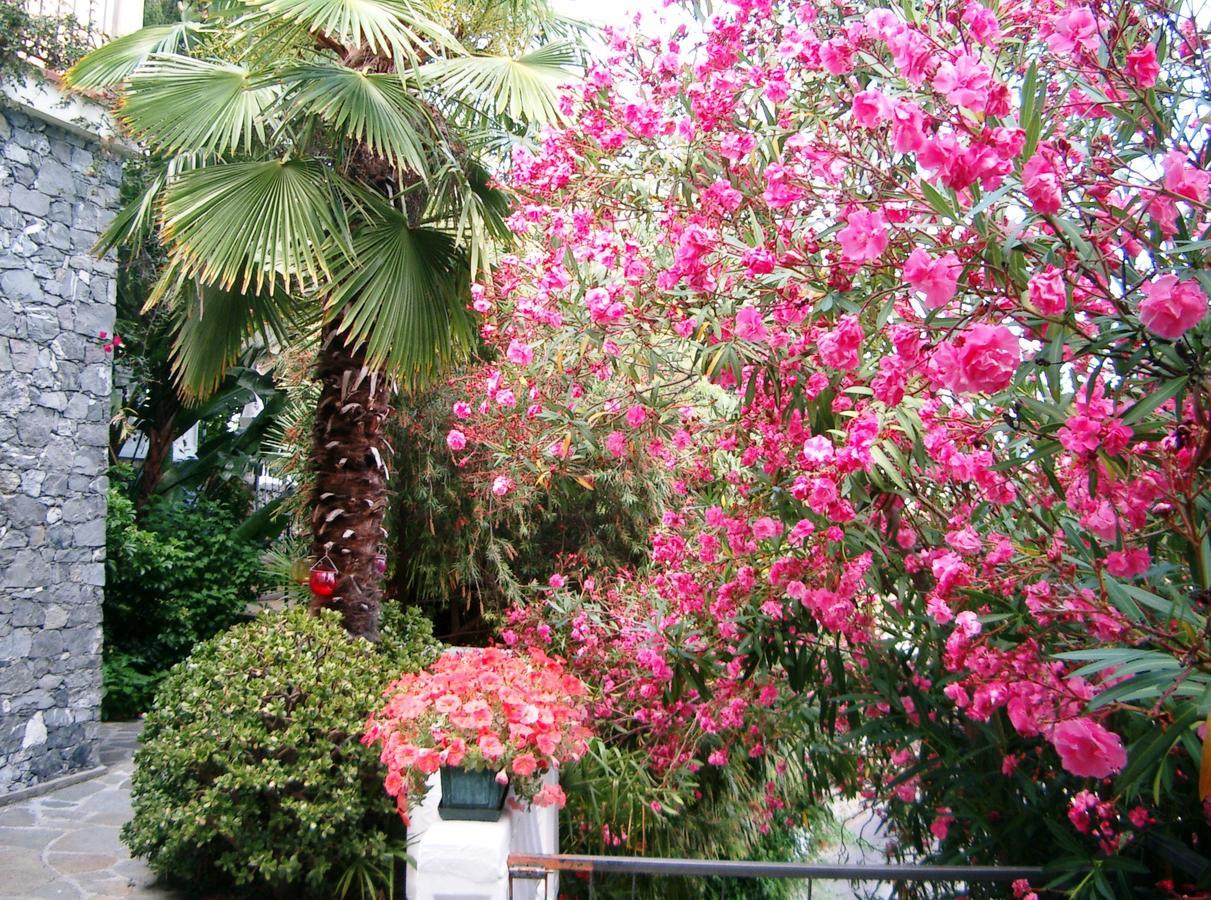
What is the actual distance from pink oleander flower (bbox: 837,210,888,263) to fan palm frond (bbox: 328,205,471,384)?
312 cm

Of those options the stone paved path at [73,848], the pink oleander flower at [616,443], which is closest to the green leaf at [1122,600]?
the pink oleander flower at [616,443]

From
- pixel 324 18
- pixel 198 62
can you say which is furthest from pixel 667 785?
pixel 198 62

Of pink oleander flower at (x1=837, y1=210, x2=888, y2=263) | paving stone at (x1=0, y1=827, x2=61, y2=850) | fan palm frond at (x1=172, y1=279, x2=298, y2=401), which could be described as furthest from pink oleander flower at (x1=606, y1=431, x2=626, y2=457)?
paving stone at (x1=0, y1=827, x2=61, y2=850)

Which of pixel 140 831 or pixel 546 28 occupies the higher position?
pixel 546 28

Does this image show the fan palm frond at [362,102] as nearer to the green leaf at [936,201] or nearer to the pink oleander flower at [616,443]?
the pink oleander flower at [616,443]

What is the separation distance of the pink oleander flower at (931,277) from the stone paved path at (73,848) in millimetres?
4309

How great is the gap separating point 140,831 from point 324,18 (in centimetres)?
388

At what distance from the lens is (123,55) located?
5.75 meters

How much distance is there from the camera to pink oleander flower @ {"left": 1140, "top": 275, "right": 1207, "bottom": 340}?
1554mm

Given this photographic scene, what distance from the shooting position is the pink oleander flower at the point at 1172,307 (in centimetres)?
155

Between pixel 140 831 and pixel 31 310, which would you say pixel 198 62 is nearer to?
pixel 31 310

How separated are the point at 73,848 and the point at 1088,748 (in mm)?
5066

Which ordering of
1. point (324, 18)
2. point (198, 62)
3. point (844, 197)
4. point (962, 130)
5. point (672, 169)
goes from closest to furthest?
1. point (962, 130)
2. point (844, 197)
3. point (672, 169)
4. point (324, 18)
5. point (198, 62)

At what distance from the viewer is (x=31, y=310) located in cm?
588
